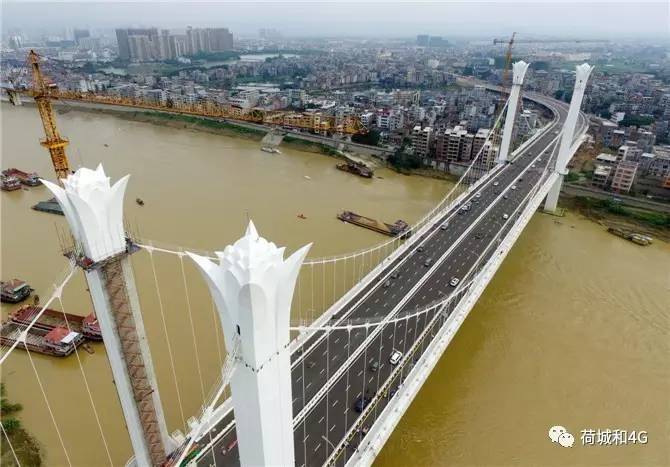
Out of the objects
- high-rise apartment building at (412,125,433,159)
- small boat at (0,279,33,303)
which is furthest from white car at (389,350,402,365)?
high-rise apartment building at (412,125,433,159)

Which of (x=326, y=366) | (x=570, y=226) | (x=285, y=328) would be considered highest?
(x=285, y=328)

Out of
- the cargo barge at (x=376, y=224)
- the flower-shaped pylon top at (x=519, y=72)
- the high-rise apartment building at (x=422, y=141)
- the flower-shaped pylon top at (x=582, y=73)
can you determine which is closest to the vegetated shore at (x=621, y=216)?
the flower-shaped pylon top at (x=582, y=73)

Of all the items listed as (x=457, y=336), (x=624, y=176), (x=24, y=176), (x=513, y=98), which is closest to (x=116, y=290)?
(x=457, y=336)

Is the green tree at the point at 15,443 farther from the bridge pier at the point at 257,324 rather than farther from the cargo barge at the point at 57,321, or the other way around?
the bridge pier at the point at 257,324

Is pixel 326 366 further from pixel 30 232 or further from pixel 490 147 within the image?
pixel 490 147

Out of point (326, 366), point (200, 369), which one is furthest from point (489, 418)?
point (200, 369)
